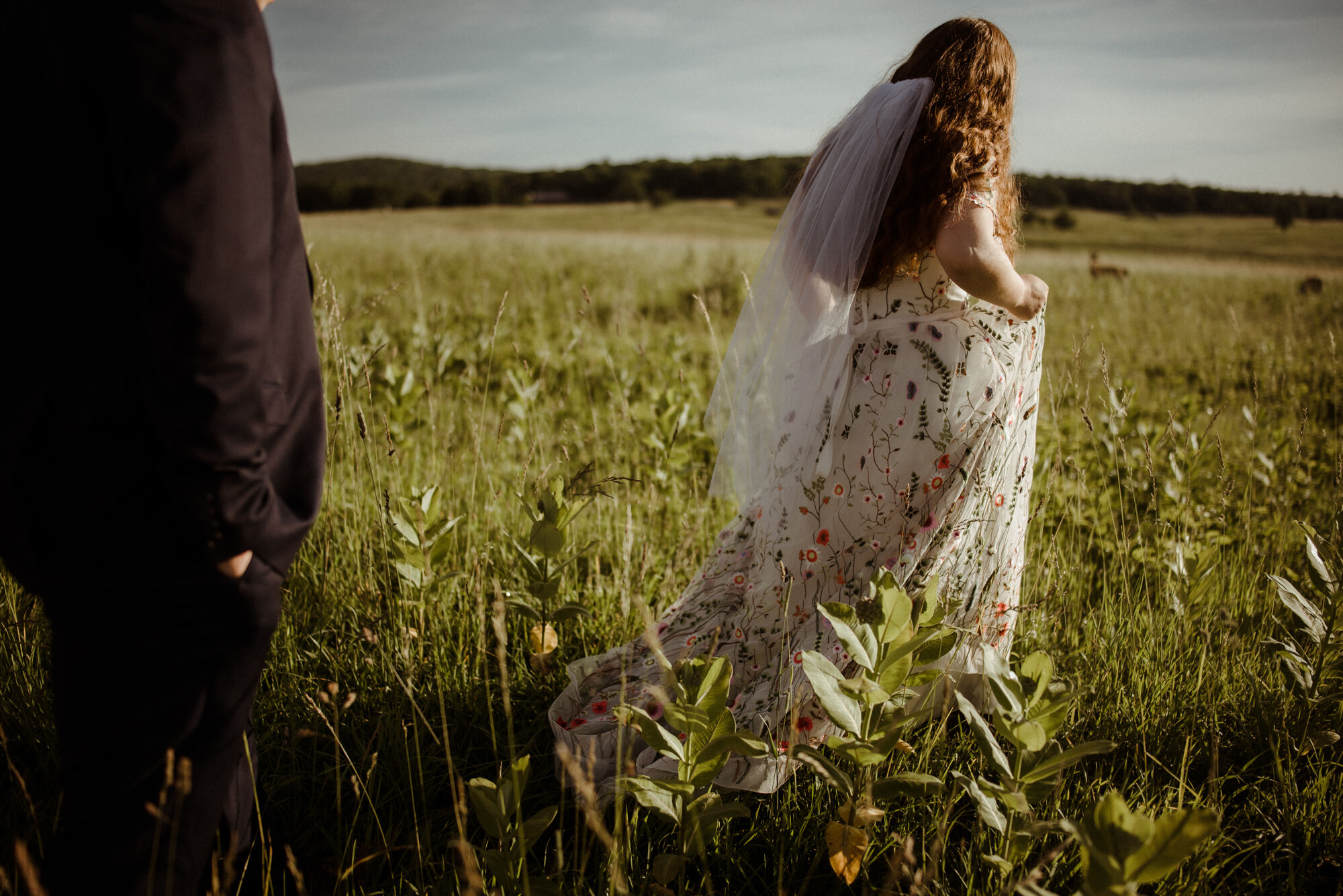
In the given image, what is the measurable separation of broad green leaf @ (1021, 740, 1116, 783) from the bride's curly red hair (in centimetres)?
122

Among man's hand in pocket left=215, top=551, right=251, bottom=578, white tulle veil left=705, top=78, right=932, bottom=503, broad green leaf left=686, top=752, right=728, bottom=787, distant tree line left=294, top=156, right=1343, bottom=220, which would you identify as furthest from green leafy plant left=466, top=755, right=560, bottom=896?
distant tree line left=294, top=156, right=1343, bottom=220

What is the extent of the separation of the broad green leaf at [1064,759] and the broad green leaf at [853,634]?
1.03 ft

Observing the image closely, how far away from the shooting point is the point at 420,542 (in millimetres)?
1931

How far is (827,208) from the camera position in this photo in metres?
1.95

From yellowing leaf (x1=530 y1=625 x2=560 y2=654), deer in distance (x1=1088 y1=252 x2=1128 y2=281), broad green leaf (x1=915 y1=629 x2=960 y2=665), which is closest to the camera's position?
broad green leaf (x1=915 y1=629 x2=960 y2=665)

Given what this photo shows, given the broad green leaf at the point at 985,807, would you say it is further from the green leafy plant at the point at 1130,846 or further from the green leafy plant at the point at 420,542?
the green leafy plant at the point at 420,542

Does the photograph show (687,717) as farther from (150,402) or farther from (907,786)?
(150,402)

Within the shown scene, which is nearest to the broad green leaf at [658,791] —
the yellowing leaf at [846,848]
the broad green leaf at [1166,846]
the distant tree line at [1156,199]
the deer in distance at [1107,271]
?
the yellowing leaf at [846,848]

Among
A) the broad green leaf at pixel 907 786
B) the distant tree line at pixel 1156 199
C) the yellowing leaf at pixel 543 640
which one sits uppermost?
the distant tree line at pixel 1156 199

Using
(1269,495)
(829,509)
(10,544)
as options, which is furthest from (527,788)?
(1269,495)

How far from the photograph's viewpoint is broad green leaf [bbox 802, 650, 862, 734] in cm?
126

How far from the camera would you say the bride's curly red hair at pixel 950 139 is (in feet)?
5.82

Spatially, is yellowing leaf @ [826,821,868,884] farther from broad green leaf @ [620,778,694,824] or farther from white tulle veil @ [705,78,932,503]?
white tulle veil @ [705,78,932,503]

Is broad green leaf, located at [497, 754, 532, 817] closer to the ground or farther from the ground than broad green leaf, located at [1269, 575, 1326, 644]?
closer to the ground
